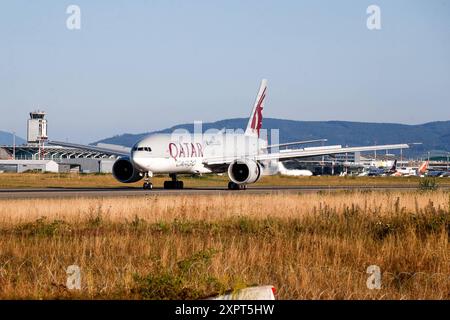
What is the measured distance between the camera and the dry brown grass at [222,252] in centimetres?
1123

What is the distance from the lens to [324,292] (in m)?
11.3

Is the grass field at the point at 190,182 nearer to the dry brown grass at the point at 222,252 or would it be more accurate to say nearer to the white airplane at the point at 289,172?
the white airplane at the point at 289,172

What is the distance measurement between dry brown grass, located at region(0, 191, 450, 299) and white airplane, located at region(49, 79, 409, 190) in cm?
2107

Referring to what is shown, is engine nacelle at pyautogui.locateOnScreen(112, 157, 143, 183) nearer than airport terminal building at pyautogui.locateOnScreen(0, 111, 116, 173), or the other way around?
engine nacelle at pyautogui.locateOnScreen(112, 157, 143, 183)

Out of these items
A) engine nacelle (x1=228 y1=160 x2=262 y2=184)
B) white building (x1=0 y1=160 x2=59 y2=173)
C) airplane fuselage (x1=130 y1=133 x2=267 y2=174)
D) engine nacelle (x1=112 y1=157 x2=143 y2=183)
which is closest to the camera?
airplane fuselage (x1=130 y1=133 x2=267 y2=174)

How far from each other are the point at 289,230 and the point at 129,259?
701 cm

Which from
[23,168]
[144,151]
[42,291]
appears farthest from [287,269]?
[23,168]

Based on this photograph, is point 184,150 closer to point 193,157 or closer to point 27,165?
point 193,157

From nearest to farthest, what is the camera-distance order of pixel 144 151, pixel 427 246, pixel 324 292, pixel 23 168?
pixel 324 292, pixel 427 246, pixel 144 151, pixel 23 168

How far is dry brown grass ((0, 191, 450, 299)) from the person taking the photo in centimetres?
1123

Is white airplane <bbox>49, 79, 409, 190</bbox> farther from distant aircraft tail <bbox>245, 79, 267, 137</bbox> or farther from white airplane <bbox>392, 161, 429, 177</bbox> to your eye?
white airplane <bbox>392, 161, 429, 177</bbox>

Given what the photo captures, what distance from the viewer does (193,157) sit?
51.4 metres

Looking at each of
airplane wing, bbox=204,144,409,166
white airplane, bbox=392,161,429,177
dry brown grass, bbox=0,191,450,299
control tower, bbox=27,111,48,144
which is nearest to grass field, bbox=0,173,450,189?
airplane wing, bbox=204,144,409,166
